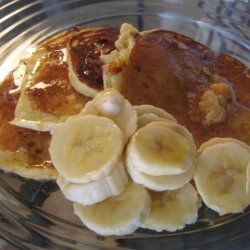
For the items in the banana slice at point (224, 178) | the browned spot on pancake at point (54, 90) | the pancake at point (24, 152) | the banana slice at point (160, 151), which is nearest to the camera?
the banana slice at point (160, 151)

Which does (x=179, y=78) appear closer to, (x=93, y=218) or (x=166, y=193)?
(x=166, y=193)

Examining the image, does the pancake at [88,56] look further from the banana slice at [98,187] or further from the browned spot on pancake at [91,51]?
the banana slice at [98,187]

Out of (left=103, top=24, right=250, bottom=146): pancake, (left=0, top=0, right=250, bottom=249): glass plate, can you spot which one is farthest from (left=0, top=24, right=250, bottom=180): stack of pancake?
(left=0, top=0, right=250, bottom=249): glass plate

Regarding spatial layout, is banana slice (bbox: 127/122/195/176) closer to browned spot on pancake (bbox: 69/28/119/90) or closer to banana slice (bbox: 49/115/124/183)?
banana slice (bbox: 49/115/124/183)

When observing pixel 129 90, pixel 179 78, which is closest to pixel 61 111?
pixel 129 90

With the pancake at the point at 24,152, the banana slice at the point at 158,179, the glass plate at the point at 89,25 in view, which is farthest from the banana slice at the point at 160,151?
the pancake at the point at 24,152

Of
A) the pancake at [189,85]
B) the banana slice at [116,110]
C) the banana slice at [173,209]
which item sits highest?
the banana slice at [116,110]

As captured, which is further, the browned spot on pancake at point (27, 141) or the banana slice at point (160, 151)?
the browned spot on pancake at point (27, 141)
